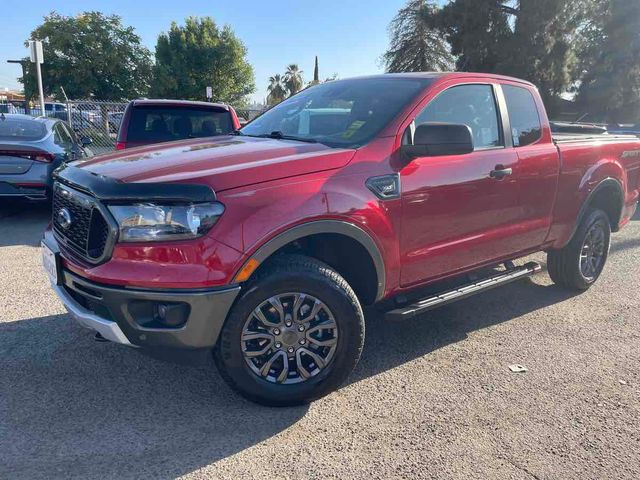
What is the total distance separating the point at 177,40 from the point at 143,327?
4053cm

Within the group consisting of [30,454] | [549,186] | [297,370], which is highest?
[549,186]

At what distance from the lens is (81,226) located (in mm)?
2859

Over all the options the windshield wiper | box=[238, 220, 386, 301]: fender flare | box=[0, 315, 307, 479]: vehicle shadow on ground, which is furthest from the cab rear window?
box=[238, 220, 386, 301]: fender flare

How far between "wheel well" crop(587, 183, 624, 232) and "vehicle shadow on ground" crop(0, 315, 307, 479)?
3.72 m

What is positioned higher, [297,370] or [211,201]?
[211,201]

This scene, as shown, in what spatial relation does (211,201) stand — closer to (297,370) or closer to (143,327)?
(143,327)

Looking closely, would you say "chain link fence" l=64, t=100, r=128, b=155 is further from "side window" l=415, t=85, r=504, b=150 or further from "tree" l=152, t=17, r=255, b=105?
"tree" l=152, t=17, r=255, b=105

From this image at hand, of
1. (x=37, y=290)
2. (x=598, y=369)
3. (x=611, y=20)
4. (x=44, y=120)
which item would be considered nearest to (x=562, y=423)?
(x=598, y=369)

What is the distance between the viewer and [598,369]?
362cm

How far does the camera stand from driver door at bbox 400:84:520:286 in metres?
3.37

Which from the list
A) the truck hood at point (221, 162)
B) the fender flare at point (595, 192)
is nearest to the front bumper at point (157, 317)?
the truck hood at point (221, 162)

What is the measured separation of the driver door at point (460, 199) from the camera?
337 centimetres

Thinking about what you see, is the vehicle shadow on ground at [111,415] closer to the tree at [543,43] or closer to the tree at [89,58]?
the tree at [543,43]

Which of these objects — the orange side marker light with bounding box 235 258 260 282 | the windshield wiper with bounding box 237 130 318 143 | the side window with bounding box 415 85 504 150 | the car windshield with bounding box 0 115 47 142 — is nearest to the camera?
the orange side marker light with bounding box 235 258 260 282
